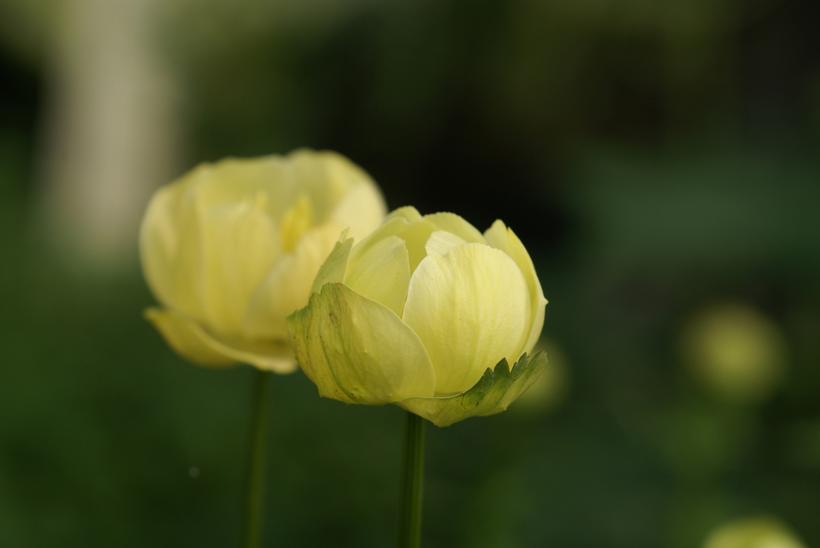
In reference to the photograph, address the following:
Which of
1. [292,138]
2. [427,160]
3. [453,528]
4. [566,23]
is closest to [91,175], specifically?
[292,138]

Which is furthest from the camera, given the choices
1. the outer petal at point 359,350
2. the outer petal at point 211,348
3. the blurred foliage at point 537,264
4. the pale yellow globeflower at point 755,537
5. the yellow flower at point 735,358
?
the blurred foliage at point 537,264

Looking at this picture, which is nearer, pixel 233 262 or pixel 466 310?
pixel 466 310

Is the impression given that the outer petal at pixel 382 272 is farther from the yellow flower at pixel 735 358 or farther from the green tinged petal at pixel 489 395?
the yellow flower at pixel 735 358

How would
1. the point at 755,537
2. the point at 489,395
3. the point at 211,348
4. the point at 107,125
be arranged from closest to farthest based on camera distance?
1. the point at 489,395
2. the point at 211,348
3. the point at 755,537
4. the point at 107,125

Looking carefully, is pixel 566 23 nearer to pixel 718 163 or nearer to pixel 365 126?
pixel 365 126

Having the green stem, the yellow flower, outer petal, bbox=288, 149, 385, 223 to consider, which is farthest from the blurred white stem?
the green stem

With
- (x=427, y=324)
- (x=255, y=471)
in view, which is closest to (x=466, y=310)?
(x=427, y=324)

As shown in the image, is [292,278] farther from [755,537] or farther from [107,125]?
[107,125]

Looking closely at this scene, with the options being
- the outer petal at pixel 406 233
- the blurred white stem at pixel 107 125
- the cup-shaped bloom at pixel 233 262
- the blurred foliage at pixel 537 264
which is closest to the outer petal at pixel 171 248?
the cup-shaped bloom at pixel 233 262
